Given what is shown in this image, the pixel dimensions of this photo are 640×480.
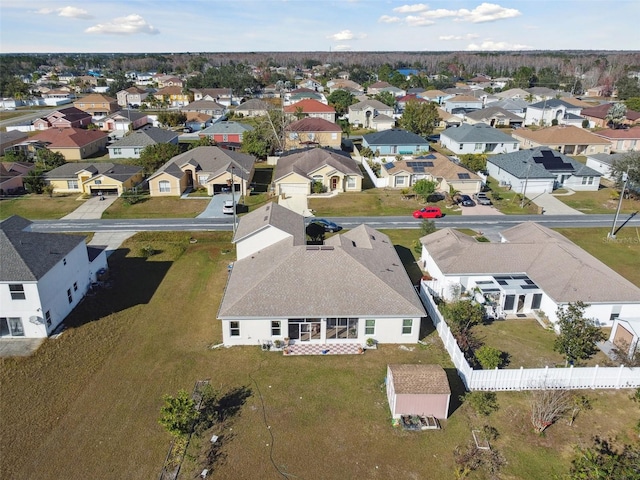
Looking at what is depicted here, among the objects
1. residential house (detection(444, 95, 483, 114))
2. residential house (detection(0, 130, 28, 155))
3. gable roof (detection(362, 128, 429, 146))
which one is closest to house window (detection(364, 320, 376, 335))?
gable roof (detection(362, 128, 429, 146))

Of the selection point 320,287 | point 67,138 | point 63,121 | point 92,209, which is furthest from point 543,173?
point 63,121

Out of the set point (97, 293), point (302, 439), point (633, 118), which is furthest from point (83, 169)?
point (633, 118)

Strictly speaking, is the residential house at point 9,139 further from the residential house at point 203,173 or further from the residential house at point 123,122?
the residential house at point 203,173

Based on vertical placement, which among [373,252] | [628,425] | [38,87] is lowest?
[628,425]

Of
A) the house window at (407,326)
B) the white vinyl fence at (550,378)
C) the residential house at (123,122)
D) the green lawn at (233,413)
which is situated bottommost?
the green lawn at (233,413)

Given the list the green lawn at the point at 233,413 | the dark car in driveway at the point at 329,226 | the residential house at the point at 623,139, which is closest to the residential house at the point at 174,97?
the dark car in driveway at the point at 329,226

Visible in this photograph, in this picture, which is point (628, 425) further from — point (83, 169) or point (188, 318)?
point (83, 169)

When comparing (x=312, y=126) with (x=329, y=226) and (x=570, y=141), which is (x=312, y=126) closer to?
(x=329, y=226)
